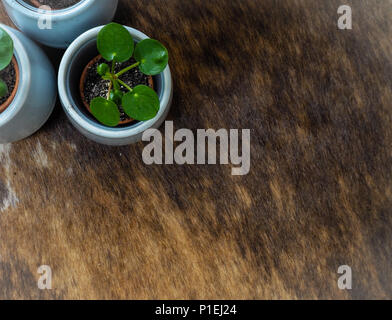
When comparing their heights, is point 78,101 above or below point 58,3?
below

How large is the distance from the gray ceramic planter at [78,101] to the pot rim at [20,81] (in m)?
0.04

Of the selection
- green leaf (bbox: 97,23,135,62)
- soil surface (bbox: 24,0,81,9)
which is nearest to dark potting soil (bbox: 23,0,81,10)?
soil surface (bbox: 24,0,81,9)

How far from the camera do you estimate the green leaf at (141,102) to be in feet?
1.63

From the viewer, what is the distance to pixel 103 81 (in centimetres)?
59

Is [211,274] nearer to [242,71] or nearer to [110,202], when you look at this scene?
[110,202]

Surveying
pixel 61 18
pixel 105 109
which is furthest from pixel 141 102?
pixel 61 18

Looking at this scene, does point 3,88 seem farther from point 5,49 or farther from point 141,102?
point 141,102

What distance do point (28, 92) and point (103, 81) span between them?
92 mm

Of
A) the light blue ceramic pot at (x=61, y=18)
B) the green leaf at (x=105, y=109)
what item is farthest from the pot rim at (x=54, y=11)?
the green leaf at (x=105, y=109)

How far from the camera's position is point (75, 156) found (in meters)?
0.66

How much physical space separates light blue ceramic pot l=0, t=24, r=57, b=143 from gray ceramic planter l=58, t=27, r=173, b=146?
0.04 metres

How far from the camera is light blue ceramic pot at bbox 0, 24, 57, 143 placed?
538 millimetres
